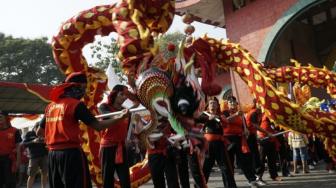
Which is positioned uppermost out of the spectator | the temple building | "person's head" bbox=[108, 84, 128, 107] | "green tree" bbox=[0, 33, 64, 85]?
"green tree" bbox=[0, 33, 64, 85]

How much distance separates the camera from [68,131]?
11.6ft

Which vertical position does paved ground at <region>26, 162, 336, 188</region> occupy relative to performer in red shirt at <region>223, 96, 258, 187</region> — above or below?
below

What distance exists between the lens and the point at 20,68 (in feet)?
109

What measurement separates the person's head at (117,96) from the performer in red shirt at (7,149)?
2.91m

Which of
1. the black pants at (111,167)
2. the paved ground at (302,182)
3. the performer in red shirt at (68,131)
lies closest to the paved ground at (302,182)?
the paved ground at (302,182)

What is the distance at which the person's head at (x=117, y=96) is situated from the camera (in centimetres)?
452

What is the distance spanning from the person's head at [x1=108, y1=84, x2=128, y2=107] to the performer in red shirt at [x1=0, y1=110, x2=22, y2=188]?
2908 mm

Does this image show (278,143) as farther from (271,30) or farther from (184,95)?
(271,30)

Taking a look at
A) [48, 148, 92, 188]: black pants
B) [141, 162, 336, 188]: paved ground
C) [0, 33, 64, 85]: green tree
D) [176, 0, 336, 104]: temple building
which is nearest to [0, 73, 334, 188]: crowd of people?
[48, 148, 92, 188]: black pants

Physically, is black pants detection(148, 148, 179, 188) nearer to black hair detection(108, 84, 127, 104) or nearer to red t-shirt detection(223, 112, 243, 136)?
black hair detection(108, 84, 127, 104)

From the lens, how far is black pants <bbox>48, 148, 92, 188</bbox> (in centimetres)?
349

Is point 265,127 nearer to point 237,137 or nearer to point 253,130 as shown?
point 253,130

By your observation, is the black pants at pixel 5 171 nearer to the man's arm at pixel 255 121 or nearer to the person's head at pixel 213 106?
the person's head at pixel 213 106

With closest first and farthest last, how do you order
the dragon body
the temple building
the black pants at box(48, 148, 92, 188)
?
1. the black pants at box(48, 148, 92, 188)
2. the dragon body
3. the temple building
